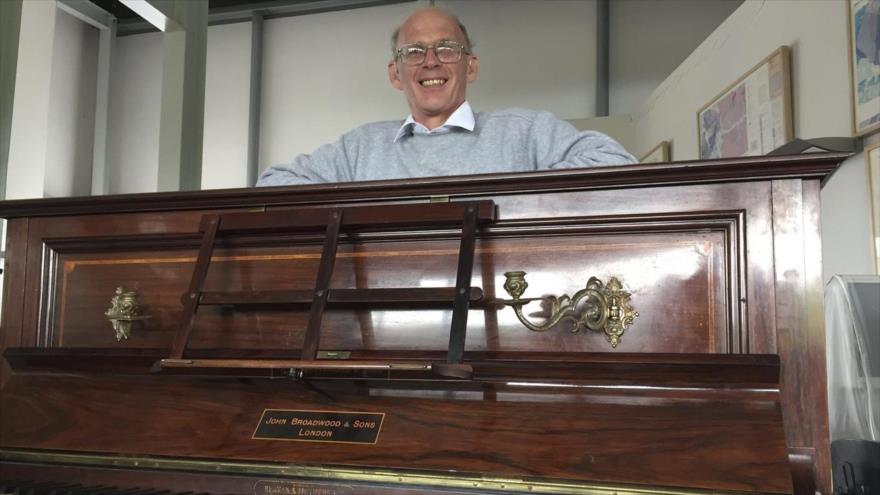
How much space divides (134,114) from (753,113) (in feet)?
22.9

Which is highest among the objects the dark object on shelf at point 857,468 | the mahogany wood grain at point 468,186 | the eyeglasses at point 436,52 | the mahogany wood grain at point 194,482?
the eyeglasses at point 436,52

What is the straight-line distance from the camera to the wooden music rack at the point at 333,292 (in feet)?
4.47

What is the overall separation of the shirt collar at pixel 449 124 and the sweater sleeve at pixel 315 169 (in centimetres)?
16

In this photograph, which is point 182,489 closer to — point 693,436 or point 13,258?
point 13,258

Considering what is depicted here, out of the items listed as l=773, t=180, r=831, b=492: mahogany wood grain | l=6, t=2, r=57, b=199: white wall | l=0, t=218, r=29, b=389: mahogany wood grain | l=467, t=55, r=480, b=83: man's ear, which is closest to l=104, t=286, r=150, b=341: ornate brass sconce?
l=0, t=218, r=29, b=389: mahogany wood grain

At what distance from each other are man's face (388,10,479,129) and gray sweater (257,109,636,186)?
80 millimetres

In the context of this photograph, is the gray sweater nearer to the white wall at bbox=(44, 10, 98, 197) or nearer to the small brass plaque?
the small brass plaque

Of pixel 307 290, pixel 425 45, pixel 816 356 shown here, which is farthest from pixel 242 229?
pixel 816 356

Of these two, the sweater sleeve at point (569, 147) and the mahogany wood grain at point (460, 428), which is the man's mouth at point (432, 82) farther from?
the mahogany wood grain at point (460, 428)

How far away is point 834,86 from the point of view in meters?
3.32

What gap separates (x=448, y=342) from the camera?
147 centimetres

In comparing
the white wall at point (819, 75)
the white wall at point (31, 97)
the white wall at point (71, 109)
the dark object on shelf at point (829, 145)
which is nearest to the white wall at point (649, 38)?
the white wall at point (819, 75)

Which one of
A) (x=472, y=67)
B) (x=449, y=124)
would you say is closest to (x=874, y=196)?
(x=472, y=67)

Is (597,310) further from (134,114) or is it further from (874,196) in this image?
(134,114)
